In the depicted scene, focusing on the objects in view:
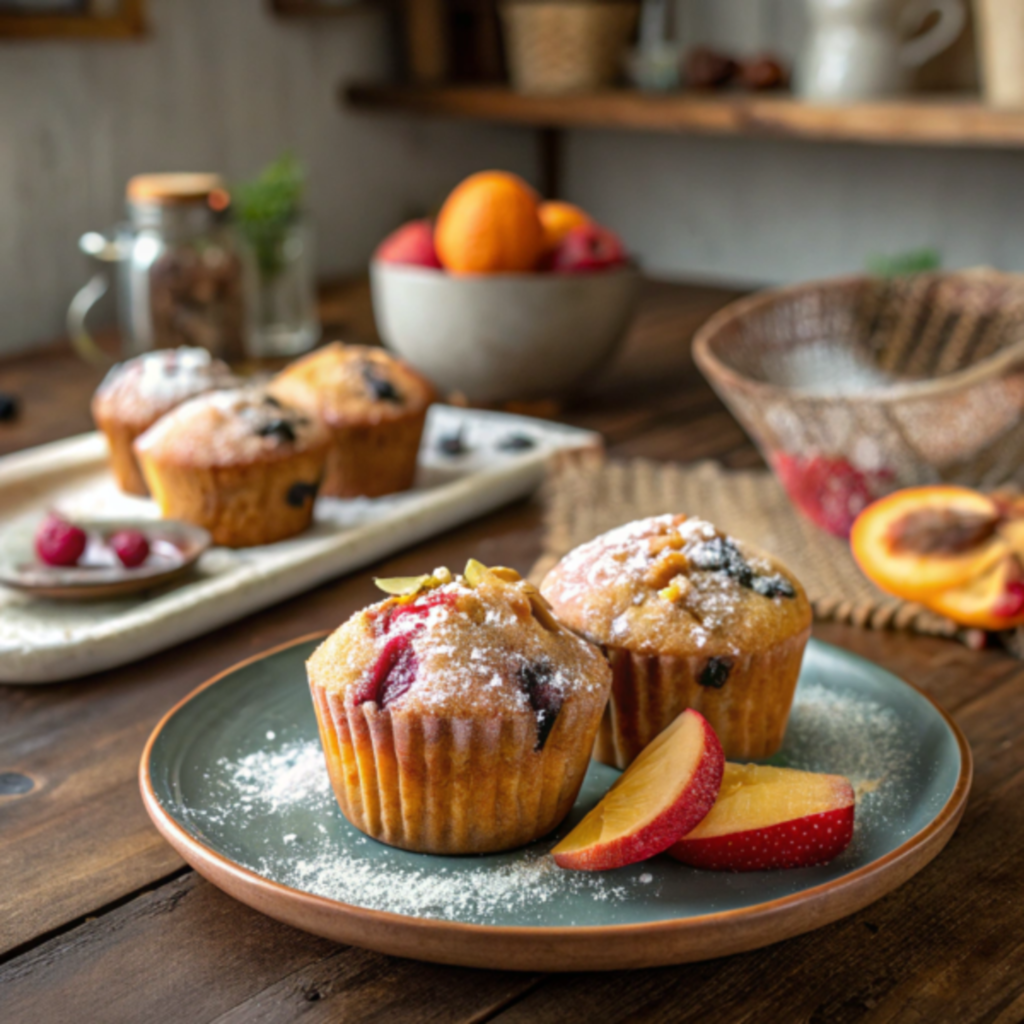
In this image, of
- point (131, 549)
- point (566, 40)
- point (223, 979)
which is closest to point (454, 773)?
point (223, 979)

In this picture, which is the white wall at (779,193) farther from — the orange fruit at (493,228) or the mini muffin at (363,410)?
the mini muffin at (363,410)

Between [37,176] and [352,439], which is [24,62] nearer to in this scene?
[37,176]

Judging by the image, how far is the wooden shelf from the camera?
5.82 feet

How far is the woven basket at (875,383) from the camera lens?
1173 millimetres

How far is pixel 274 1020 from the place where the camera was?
586 mm

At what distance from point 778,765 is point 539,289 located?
2.99 feet

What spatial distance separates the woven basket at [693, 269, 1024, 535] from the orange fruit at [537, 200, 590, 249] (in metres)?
0.26

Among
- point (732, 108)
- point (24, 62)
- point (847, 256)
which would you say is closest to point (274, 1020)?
point (732, 108)

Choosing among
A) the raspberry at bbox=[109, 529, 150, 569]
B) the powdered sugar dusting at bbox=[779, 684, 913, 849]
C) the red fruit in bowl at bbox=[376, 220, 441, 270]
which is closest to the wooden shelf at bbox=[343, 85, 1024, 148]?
the red fruit in bowl at bbox=[376, 220, 441, 270]

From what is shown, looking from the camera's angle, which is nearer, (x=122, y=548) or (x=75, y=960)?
(x=75, y=960)

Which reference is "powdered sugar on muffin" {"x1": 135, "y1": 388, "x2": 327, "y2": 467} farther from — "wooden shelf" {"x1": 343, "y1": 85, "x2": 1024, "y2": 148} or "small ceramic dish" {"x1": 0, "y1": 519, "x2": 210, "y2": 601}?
"wooden shelf" {"x1": 343, "y1": 85, "x2": 1024, "y2": 148}

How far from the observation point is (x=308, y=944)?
2.09 feet

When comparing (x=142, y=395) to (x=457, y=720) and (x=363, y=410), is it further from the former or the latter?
(x=457, y=720)

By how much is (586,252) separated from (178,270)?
563mm
